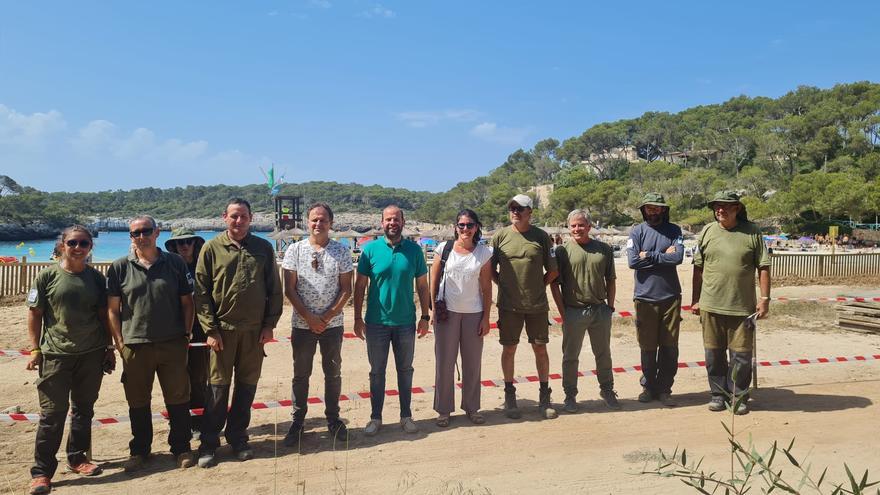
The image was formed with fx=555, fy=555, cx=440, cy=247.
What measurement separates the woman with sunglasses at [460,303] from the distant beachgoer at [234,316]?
4.76 ft

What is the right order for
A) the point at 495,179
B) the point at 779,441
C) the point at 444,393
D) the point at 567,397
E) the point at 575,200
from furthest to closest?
1. the point at 495,179
2. the point at 575,200
3. the point at 567,397
4. the point at 444,393
5. the point at 779,441

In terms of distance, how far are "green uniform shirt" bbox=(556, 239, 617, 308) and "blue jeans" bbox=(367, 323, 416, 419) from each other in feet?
5.09

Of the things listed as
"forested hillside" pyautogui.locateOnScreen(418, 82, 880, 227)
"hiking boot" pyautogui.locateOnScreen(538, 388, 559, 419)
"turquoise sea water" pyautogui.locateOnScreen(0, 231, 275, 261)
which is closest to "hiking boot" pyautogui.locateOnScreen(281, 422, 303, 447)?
"hiking boot" pyautogui.locateOnScreen(538, 388, 559, 419)

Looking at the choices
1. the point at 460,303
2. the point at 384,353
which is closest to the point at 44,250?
the point at 384,353

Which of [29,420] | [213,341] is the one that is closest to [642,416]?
[213,341]

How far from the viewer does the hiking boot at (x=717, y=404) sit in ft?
17.1

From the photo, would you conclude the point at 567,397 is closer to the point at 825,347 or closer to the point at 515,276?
the point at 515,276

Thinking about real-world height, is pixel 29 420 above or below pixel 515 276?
below

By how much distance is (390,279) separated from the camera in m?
4.65

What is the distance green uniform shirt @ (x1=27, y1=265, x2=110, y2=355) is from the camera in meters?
3.80

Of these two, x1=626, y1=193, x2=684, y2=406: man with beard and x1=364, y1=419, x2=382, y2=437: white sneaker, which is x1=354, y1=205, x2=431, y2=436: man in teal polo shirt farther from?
x1=626, y1=193, x2=684, y2=406: man with beard

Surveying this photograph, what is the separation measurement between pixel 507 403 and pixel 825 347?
6070 mm

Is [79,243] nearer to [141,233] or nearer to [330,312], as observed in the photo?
[141,233]

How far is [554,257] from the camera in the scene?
17.0 ft
